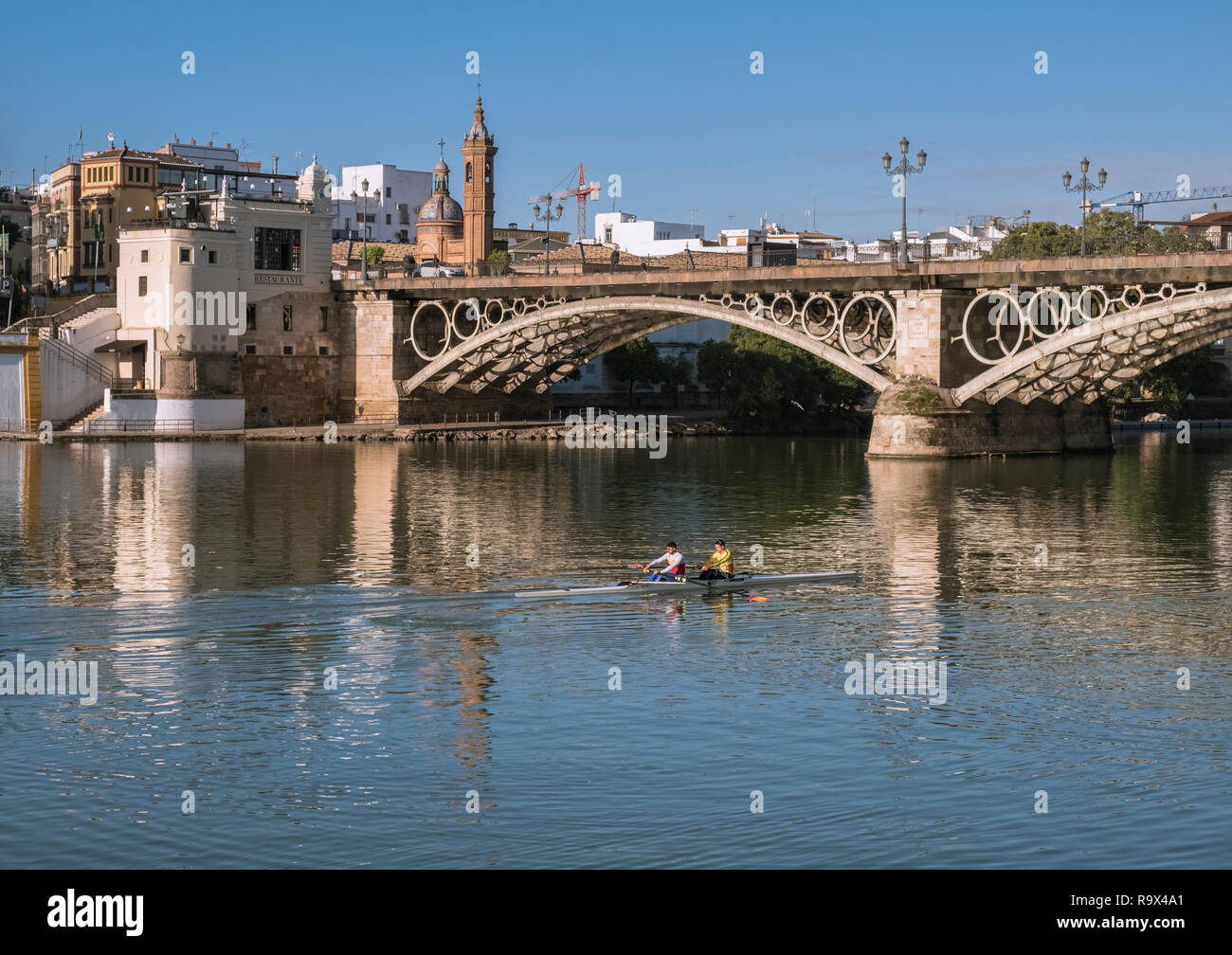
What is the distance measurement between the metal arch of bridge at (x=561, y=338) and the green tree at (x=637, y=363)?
1626cm

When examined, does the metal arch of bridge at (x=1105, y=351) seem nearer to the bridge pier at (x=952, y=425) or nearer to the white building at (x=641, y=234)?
the bridge pier at (x=952, y=425)

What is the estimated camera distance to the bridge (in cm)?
6662

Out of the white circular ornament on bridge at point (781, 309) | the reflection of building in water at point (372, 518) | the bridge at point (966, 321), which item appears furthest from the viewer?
the white circular ornament on bridge at point (781, 309)

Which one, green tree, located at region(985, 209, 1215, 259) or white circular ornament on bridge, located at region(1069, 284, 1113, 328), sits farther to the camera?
green tree, located at region(985, 209, 1215, 259)

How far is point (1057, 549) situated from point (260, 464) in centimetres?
3759

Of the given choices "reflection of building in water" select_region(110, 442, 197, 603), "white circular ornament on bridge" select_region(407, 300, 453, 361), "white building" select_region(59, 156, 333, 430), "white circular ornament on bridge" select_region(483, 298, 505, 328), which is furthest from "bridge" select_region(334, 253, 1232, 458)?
"reflection of building in water" select_region(110, 442, 197, 603)

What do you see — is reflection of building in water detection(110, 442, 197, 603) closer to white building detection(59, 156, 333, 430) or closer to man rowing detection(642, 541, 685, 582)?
man rowing detection(642, 541, 685, 582)

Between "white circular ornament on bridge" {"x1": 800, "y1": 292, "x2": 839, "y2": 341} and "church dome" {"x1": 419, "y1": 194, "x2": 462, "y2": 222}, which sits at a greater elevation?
"church dome" {"x1": 419, "y1": 194, "x2": 462, "y2": 222}

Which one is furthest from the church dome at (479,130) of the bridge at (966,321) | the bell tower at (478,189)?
the bridge at (966,321)

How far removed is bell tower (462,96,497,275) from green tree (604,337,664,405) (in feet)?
127

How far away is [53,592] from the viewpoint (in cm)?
3375

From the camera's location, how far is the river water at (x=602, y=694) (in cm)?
1834
